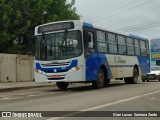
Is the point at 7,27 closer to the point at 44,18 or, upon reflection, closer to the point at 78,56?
the point at 44,18

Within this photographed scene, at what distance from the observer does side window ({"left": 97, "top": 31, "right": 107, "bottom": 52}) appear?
64.3 feet

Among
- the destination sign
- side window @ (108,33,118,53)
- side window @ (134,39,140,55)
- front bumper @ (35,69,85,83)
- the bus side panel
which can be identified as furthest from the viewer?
the bus side panel

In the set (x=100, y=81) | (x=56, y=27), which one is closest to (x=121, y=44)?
(x=100, y=81)

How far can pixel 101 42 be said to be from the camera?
19.9m

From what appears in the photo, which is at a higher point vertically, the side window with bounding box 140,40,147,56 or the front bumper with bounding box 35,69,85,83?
the side window with bounding box 140,40,147,56

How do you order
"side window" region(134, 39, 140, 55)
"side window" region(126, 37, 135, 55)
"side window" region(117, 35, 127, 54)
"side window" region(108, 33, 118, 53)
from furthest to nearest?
"side window" region(134, 39, 140, 55), "side window" region(126, 37, 135, 55), "side window" region(117, 35, 127, 54), "side window" region(108, 33, 118, 53)

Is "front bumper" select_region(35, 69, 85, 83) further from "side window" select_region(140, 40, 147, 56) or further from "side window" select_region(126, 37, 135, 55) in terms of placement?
"side window" select_region(140, 40, 147, 56)

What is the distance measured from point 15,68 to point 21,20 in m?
6.14

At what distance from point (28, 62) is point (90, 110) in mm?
18339

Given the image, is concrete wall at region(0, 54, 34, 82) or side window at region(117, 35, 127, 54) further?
concrete wall at region(0, 54, 34, 82)

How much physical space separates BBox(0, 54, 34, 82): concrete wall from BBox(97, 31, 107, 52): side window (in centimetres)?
860

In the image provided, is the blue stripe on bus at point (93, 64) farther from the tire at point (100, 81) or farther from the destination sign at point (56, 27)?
the destination sign at point (56, 27)

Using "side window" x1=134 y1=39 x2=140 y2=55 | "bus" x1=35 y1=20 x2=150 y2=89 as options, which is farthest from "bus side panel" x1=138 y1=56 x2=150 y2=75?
"bus" x1=35 y1=20 x2=150 y2=89

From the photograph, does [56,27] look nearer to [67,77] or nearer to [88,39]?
[88,39]
